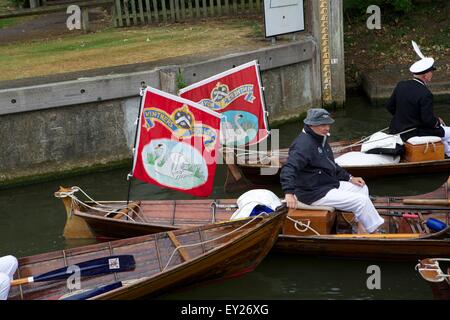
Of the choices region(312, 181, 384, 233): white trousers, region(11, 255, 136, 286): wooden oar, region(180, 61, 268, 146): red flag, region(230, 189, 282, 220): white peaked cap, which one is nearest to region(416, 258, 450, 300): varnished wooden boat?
region(312, 181, 384, 233): white trousers

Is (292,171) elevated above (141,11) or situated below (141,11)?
below

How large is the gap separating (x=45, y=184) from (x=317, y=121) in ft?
20.8

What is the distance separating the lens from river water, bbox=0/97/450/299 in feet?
28.7

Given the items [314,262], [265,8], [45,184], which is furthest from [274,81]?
[314,262]

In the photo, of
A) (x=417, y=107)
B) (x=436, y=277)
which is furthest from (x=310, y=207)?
(x=417, y=107)

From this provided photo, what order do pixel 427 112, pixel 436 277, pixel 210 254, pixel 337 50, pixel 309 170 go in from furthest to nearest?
pixel 337 50
pixel 427 112
pixel 309 170
pixel 210 254
pixel 436 277

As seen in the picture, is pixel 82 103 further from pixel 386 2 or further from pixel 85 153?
pixel 386 2

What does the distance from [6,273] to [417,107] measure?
6523mm

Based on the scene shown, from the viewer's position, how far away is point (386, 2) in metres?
19.3

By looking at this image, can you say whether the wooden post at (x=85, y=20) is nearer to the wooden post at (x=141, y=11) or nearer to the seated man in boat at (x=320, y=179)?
the wooden post at (x=141, y=11)

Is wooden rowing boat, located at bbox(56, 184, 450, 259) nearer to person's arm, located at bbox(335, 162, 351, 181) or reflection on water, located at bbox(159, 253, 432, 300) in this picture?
reflection on water, located at bbox(159, 253, 432, 300)

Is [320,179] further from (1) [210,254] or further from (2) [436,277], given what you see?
(2) [436,277]

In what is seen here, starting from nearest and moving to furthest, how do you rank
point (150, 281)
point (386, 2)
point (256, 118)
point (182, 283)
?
point (150, 281) < point (182, 283) < point (256, 118) < point (386, 2)

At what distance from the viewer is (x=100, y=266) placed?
8453mm
